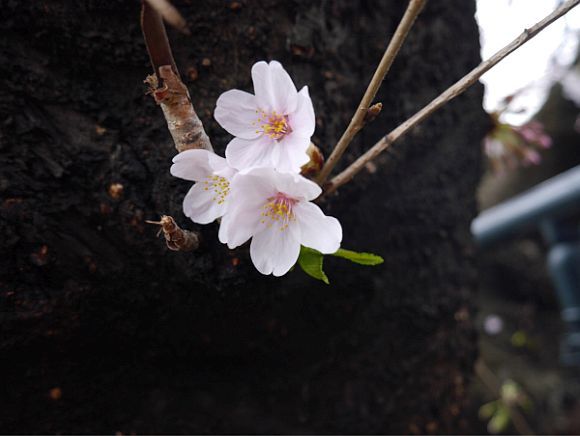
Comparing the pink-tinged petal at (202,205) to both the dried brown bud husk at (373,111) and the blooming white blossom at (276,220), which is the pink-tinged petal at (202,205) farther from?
the dried brown bud husk at (373,111)

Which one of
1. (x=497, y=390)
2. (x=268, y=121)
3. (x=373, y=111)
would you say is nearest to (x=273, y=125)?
(x=268, y=121)

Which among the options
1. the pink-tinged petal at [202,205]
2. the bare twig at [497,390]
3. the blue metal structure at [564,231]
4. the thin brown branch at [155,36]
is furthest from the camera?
the bare twig at [497,390]

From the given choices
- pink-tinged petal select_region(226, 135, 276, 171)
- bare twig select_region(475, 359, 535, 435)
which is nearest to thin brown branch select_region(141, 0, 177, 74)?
pink-tinged petal select_region(226, 135, 276, 171)

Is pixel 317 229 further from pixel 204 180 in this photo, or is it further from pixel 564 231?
pixel 564 231

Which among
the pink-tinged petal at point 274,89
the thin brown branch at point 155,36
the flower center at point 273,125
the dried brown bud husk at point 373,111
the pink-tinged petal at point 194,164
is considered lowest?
the pink-tinged petal at point 194,164

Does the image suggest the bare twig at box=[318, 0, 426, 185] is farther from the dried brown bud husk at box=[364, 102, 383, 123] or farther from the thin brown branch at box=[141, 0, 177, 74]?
the thin brown branch at box=[141, 0, 177, 74]

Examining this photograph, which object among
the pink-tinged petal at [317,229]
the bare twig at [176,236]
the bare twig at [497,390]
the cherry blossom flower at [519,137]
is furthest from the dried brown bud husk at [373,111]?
the bare twig at [497,390]

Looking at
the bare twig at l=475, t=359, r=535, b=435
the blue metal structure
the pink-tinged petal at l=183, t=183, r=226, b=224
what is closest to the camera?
the pink-tinged petal at l=183, t=183, r=226, b=224

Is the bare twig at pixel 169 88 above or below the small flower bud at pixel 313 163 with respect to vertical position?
above
